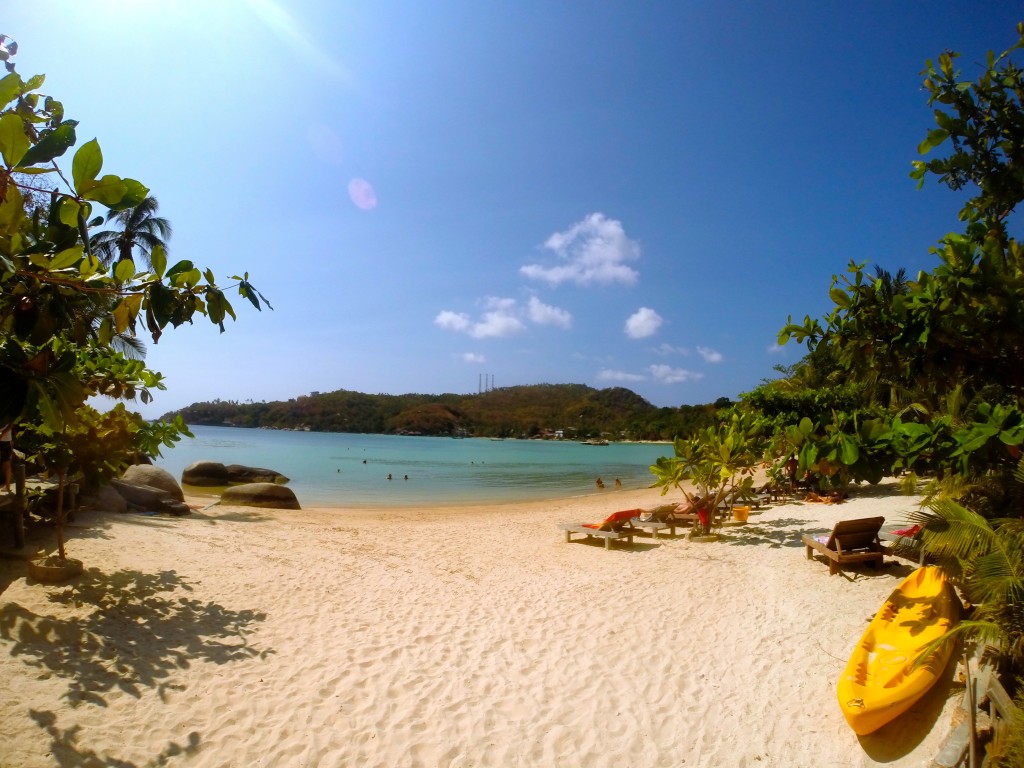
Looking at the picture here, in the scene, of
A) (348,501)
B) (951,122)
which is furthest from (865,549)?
(348,501)

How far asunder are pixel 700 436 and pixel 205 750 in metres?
10.0

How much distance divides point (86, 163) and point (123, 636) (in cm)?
505

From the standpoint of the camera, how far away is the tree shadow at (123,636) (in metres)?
4.42

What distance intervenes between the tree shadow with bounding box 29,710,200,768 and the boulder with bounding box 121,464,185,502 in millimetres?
12484

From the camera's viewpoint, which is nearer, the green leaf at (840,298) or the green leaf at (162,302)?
the green leaf at (162,302)

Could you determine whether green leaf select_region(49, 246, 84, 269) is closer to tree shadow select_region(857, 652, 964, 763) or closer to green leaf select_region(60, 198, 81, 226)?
green leaf select_region(60, 198, 81, 226)

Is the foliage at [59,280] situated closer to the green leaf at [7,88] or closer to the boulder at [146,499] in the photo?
the green leaf at [7,88]

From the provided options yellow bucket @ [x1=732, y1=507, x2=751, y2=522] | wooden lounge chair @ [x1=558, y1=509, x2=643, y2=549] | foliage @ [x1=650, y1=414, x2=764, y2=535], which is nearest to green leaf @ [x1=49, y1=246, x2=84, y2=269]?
wooden lounge chair @ [x1=558, y1=509, x2=643, y2=549]

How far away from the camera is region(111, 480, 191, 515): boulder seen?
13.1 metres

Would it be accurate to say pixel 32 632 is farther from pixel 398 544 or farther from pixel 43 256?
pixel 398 544

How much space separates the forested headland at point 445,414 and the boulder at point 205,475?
283ft

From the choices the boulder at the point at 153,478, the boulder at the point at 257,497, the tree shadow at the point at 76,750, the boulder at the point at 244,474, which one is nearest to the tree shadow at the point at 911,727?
the tree shadow at the point at 76,750

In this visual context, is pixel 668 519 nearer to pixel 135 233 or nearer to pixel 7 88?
pixel 7 88

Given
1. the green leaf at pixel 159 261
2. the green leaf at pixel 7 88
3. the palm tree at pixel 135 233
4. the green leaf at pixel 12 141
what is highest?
the palm tree at pixel 135 233
